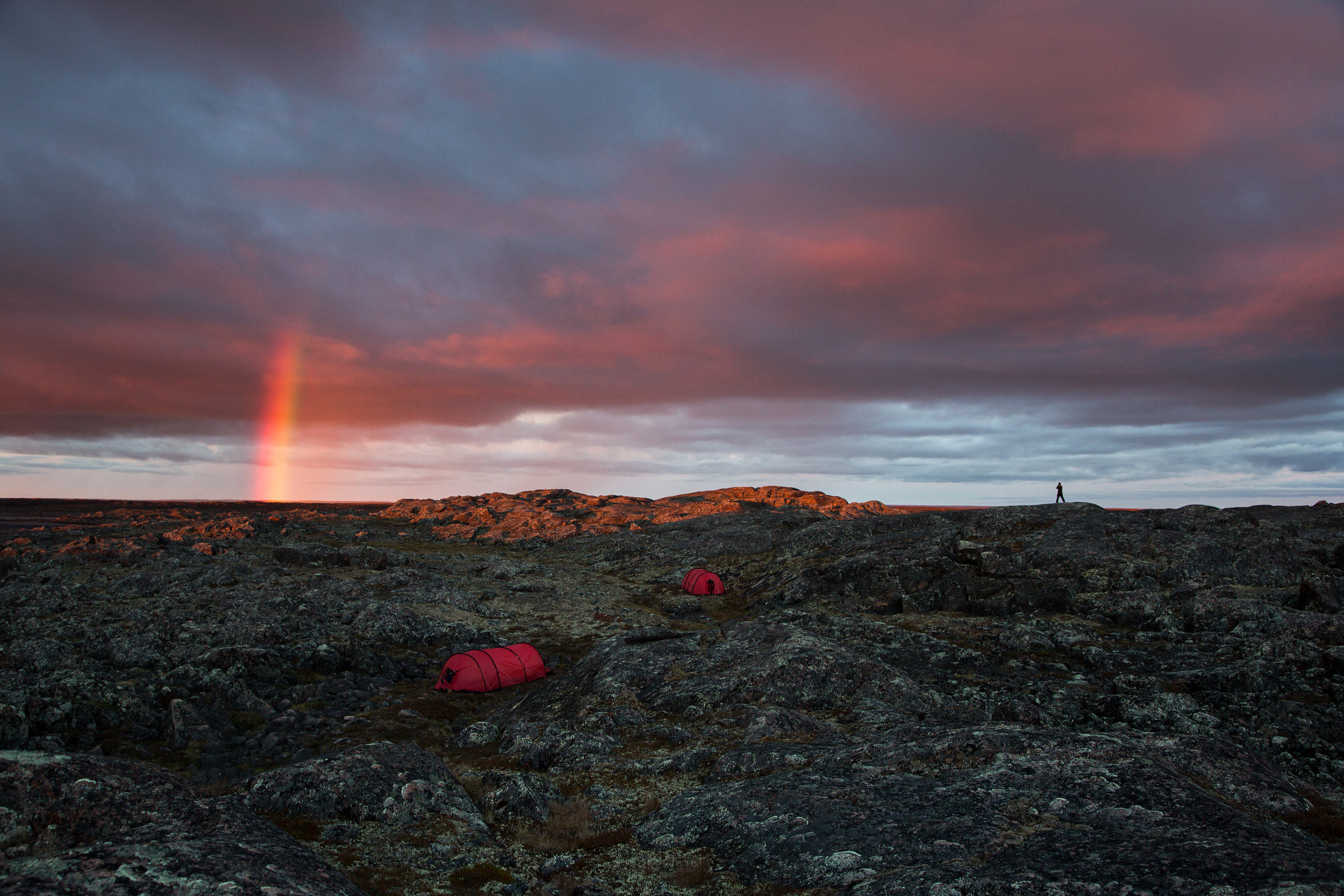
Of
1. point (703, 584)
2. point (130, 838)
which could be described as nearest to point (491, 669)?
point (130, 838)

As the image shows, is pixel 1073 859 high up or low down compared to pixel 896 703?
up

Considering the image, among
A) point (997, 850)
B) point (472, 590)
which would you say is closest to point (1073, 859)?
point (997, 850)

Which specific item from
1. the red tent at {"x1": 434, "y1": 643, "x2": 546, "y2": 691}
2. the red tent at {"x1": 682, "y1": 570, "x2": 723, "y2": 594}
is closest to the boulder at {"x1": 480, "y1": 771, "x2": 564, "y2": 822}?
the red tent at {"x1": 434, "y1": 643, "x2": 546, "y2": 691}

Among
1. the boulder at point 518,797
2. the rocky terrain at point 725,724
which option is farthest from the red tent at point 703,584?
the boulder at point 518,797

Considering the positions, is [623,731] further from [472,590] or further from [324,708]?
[472,590]

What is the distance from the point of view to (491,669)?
116 ft

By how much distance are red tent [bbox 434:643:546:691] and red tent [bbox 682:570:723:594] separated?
2550 cm

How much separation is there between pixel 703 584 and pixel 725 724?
3755cm

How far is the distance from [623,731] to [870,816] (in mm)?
12628

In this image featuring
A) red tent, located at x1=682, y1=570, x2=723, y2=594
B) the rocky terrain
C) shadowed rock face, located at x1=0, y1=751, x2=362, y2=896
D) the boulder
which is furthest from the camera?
red tent, located at x1=682, y1=570, x2=723, y2=594

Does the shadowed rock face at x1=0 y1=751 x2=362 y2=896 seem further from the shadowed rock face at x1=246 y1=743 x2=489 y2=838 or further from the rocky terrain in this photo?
the shadowed rock face at x1=246 y1=743 x2=489 y2=838

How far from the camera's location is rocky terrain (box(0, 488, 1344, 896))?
1043 cm

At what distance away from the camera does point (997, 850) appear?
37.6ft

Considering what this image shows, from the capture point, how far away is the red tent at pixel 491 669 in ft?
114
